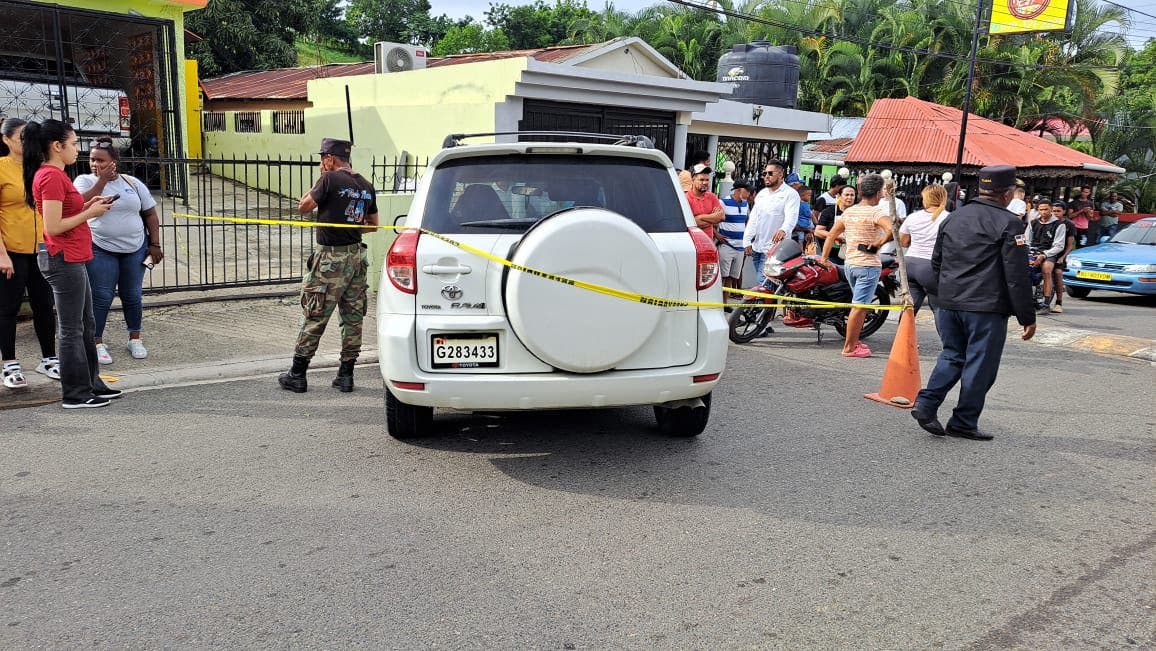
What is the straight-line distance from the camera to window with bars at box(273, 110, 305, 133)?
1953 centimetres

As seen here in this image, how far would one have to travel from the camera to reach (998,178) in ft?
18.1

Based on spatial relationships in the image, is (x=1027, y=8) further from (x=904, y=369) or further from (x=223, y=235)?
(x=223, y=235)

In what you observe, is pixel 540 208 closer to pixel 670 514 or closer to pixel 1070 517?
pixel 670 514

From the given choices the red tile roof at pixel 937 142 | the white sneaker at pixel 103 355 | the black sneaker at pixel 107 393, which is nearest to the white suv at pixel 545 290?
the black sneaker at pixel 107 393

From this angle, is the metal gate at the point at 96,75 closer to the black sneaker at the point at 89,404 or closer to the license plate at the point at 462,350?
the black sneaker at the point at 89,404

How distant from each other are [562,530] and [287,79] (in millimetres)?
21415

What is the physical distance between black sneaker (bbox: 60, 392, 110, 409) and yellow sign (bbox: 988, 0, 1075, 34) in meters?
20.1

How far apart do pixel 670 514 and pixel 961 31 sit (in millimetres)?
32379

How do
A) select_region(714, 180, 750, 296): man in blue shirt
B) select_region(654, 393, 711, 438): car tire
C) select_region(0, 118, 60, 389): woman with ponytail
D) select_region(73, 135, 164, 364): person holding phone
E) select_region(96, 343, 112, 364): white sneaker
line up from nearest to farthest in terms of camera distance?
select_region(654, 393, 711, 438): car tire < select_region(0, 118, 60, 389): woman with ponytail < select_region(73, 135, 164, 364): person holding phone < select_region(96, 343, 112, 364): white sneaker < select_region(714, 180, 750, 296): man in blue shirt

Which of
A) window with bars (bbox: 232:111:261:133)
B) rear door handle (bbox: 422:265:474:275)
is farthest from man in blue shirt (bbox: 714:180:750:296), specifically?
window with bars (bbox: 232:111:261:133)

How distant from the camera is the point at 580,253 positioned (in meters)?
4.34

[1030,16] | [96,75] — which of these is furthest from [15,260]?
[1030,16]

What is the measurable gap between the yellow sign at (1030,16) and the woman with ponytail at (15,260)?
65.4 ft

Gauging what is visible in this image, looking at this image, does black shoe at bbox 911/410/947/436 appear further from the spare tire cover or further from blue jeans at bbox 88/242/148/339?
blue jeans at bbox 88/242/148/339
